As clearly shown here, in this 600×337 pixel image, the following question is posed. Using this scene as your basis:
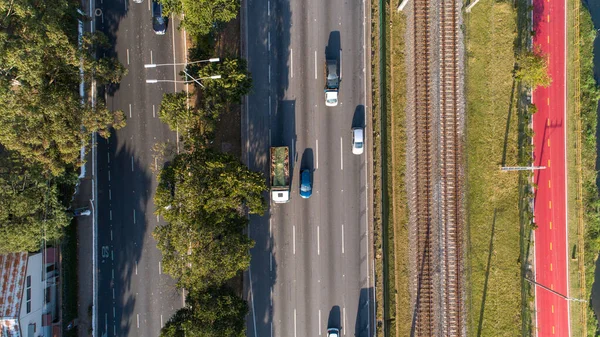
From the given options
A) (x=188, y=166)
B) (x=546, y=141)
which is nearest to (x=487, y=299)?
(x=546, y=141)

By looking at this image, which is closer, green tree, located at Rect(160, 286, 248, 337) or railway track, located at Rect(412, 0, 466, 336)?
green tree, located at Rect(160, 286, 248, 337)

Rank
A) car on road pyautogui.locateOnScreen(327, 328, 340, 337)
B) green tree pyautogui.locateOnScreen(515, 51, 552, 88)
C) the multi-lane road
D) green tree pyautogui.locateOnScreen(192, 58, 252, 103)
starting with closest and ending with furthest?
green tree pyautogui.locateOnScreen(192, 58, 252, 103)
green tree pyautogui.locateOnScreen(515, 51, 552, 88)
car on road pyautogui.locateOnScreen(327, 328, 340, 337)
the multi-lane road

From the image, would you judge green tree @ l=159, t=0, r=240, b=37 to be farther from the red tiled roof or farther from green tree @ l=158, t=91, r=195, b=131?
the red tiled roof

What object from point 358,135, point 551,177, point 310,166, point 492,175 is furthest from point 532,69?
point 310,166

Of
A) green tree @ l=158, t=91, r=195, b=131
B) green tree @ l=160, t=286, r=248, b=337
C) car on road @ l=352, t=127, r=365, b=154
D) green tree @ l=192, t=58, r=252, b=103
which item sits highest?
green tree @ l=192, t=58, r=252, b=103

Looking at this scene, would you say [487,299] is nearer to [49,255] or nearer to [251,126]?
[251,126]

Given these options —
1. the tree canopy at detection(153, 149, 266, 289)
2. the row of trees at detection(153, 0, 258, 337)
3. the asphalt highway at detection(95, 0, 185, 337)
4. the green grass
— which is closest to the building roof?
the asphalt highway at detection(95, 0, 185, 337)

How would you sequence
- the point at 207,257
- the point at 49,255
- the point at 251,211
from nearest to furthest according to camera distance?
the point at 207,257 < the point at 251,211 < the point at 49,255
